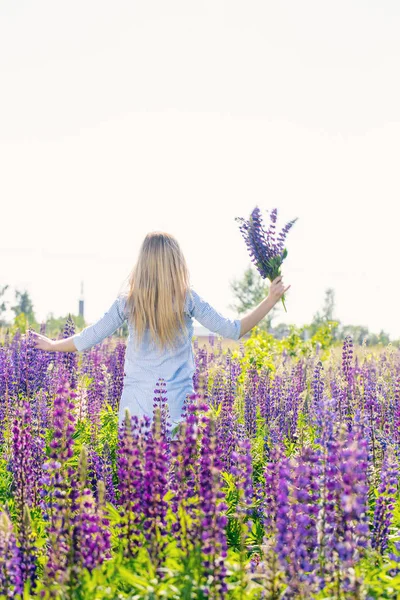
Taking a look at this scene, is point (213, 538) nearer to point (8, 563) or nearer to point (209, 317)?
point (8, 563)

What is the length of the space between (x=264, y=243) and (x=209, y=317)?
90 centimetres

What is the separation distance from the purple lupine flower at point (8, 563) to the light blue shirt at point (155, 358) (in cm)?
235

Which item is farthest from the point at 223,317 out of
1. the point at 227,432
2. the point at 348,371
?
the point at 348,371

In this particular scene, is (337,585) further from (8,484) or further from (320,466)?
(8,484)

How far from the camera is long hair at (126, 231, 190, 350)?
5.67m

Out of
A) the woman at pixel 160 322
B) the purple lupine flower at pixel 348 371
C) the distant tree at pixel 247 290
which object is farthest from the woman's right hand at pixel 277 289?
the distant tree at pixel 247 290

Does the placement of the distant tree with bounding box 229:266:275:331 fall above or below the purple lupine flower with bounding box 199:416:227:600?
above

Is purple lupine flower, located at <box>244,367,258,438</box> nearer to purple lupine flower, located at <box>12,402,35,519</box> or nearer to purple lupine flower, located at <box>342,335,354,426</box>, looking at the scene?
purple lupine flower, located at <box>342,335,354,426</box>

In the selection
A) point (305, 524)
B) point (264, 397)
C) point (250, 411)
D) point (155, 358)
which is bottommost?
point (305, 524)

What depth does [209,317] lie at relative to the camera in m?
5.80

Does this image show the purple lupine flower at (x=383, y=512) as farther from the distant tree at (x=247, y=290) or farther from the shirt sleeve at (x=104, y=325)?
the distant tree at (x=247, y=290)

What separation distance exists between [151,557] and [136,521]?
11.9 inches

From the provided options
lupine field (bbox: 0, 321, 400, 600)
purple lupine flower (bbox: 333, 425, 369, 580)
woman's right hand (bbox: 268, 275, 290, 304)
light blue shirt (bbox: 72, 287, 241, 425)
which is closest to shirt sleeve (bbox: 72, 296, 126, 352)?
light blue shirt (bbox: 72, 287, 241, 425)

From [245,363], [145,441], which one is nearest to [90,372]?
[245,363]
